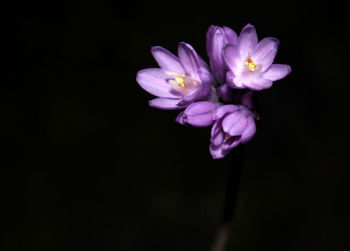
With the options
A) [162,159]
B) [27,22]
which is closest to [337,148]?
[162,159]

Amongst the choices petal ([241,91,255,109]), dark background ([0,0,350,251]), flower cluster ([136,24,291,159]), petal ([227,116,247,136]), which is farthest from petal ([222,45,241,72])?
dark background ([0,0,350,251])

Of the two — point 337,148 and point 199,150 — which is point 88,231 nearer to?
point 199,150

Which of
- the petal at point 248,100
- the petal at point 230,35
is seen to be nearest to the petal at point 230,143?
the petal at point 248,100

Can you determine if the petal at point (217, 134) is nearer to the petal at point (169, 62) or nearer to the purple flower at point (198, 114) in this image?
the purple flower at point (198, 114)

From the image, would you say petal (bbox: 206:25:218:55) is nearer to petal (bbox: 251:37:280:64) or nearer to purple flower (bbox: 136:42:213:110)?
purple flower (bbox: 136:42:213:110)

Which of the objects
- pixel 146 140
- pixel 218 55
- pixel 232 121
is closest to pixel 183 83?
pixel 218 55

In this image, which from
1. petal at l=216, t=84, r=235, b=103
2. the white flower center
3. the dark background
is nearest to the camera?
petal at l=216, t=84, r=235, b=103
